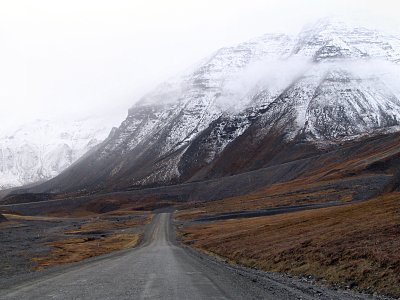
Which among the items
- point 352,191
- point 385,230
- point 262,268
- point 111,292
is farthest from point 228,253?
point 352,191

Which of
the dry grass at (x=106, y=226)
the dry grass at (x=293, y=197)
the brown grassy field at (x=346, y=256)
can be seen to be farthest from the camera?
the dry grass at (x=293, y=197)

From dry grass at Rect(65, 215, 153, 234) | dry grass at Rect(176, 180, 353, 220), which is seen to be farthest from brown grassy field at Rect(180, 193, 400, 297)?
dry grass at Rect(65, 215, 153, 234)

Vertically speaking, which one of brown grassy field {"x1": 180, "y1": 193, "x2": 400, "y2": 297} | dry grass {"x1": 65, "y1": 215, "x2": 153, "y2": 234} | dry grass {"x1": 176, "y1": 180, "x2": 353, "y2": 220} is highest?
brown grassy field {"x1": 180, "y1": 193, "x2": 400, "y2": 297}

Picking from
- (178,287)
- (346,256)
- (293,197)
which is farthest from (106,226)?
(178,287)

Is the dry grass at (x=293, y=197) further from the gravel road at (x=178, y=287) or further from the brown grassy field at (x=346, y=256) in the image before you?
the gravel road at (x=178, y=287)

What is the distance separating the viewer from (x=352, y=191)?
129m

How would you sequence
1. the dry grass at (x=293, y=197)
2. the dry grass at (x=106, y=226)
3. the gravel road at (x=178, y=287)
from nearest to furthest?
the gravel road at (x=178, y=287) < the dry grass at (x=106, y=226) < the dry grass at (x=293, y=197)

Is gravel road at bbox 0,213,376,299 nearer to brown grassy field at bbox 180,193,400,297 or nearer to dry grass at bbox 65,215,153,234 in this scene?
brown grassy field at bbox 180,193,400,297

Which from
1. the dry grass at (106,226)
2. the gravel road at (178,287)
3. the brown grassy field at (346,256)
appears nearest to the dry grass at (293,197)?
the dry grass at (106,226)

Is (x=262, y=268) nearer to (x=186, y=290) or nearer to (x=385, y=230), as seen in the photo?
(x=385, y=230)

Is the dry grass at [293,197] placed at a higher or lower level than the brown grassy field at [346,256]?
lower

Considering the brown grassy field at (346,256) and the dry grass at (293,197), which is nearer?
the brown grassy field at (346,256)

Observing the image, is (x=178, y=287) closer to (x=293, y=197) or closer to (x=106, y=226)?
(x=106, y=226)

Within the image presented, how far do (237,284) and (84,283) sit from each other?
30.5 feet
